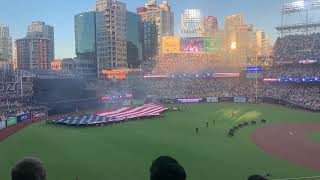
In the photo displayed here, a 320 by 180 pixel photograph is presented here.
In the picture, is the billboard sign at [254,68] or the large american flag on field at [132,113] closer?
the large american flag on field at [132,113]

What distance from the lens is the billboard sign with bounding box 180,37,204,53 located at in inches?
3909

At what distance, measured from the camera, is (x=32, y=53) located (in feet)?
602

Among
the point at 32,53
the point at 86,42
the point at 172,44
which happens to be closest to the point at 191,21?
the point at 172,44

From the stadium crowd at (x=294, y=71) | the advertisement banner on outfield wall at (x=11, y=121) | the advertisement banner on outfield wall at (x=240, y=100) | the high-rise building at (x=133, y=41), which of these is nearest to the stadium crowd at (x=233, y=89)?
the stadium crowd at (x=294, y=71)

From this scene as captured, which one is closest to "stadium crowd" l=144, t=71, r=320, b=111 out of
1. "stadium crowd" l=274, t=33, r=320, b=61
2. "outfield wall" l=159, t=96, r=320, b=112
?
"outfield wall" l=159, t=96, r=320, b=112

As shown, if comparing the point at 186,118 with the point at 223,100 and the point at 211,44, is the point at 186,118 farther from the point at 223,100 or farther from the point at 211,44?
the point at 211,44

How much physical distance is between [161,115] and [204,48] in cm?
4858

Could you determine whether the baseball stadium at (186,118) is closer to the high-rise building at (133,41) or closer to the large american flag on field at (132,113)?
the large american flag on field at (132,113)

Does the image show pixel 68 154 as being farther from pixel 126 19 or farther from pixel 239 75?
pixel 126 19

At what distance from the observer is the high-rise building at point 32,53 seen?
18362cm

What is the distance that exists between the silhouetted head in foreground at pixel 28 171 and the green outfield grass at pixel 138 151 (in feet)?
62.1

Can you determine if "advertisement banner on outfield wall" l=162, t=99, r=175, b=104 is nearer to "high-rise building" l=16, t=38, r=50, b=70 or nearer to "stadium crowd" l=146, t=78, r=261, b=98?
"stadium crowd" l=146, t=78, r=261, b=98

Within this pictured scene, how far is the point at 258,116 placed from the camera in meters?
54.0

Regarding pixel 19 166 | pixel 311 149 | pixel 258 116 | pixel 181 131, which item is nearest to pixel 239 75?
pixel 258 116
